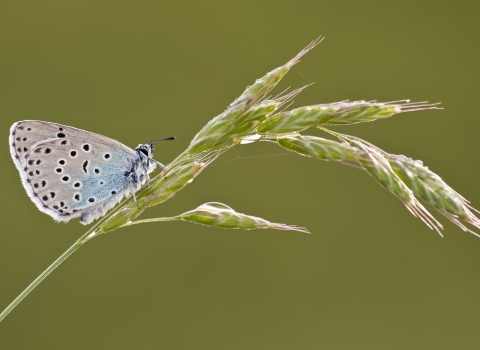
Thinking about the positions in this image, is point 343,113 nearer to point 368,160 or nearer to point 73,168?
point 368,160

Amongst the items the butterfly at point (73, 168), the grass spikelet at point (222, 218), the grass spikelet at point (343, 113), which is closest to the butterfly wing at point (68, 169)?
the butterfly at point (73, 168)

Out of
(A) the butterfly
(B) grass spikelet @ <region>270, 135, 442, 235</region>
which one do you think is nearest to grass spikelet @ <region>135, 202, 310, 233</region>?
(B) grass spikelet @ <region>270, 135, 442, 235</region>

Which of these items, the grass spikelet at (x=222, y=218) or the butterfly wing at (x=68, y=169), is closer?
the grass spikelet at (x=222, y=218)

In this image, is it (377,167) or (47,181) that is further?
(47,181)

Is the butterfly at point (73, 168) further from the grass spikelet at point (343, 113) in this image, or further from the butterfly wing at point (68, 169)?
the grass spikelet at point (343, 113)

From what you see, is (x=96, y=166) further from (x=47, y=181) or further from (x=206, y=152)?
(x=206, y=152)

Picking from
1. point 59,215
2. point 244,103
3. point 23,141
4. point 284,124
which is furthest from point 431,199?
point 23,141

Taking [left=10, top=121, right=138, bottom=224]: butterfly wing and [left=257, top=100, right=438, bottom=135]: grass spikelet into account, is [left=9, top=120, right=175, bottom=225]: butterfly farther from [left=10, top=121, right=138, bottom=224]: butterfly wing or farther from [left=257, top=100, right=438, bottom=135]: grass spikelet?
[left=257, top=100, right=438, bottom=135]: grass spikelet
